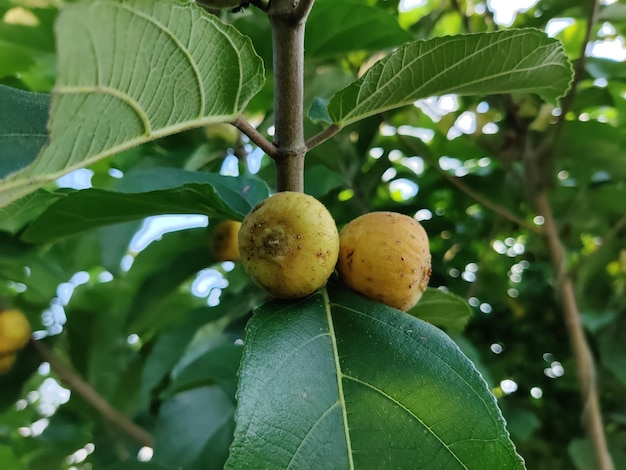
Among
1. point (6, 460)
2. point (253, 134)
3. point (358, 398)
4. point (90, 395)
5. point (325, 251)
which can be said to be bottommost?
point (90, 395)

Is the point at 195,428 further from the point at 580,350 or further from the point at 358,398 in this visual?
the point at 580,350

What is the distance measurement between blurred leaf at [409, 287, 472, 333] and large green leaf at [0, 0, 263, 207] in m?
0.42

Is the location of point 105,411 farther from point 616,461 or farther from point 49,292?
point 616,461

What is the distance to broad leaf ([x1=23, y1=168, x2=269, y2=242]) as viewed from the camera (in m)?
0.75

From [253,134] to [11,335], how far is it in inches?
45.9

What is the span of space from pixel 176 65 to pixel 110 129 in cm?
9

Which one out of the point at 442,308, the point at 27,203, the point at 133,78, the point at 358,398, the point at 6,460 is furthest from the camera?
the point at 6,460

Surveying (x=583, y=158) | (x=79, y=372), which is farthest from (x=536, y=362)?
(x=79, y=372)

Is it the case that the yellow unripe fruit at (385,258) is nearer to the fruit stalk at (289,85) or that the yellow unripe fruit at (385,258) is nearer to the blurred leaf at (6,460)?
the fruit stalk at (289,85)

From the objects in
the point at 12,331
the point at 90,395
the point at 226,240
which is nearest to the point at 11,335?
the point at 12,331

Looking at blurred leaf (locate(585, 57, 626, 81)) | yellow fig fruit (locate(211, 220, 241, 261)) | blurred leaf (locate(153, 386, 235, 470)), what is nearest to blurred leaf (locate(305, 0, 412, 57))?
yellow fig fruit (locate(211, 220, 241, 261))

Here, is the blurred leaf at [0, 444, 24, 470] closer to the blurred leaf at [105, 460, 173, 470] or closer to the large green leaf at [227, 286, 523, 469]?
the blurred leaf at [105, 460, 173, 470]

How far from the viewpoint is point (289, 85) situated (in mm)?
684

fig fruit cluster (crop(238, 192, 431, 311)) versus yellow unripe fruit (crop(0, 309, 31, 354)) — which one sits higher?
fig fruit cluster (crop(238, 192, 431, 311))
